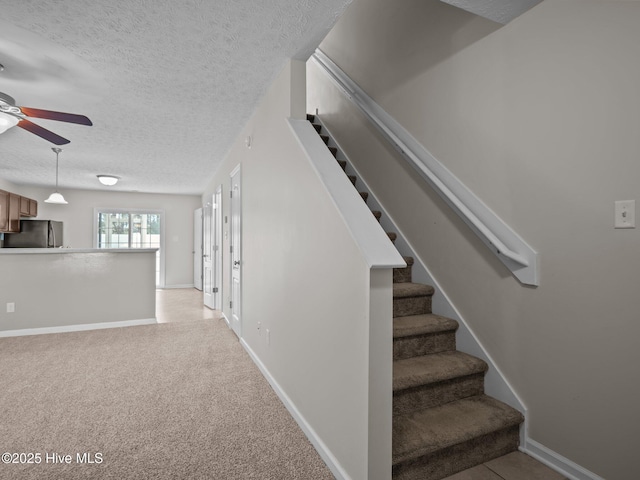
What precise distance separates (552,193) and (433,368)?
1.11 m

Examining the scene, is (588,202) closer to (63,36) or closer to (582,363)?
(582,363)

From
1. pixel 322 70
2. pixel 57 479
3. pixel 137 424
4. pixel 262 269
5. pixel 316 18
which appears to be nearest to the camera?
pixel 57 479

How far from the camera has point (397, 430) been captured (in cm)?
160

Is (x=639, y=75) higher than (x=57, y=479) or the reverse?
higher

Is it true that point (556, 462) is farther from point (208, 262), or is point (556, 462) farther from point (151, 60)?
point (208, 262)

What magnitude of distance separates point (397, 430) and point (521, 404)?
0.72 metres

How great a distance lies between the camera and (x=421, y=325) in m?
2.06

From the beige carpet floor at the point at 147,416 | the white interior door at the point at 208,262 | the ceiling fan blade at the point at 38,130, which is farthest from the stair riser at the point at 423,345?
the white interior door at the point at 208,262

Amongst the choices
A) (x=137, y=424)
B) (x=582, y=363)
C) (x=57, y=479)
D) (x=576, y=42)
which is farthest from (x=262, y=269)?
(x=576, y=42)

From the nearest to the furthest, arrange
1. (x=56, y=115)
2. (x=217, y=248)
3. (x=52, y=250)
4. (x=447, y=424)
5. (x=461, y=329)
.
→ (x=447, y=424), (x=461, y=329), (x=56, y=115), (x=52, y=250), (x=217, y=248)

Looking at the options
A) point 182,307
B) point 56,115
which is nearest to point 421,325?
point 56,115

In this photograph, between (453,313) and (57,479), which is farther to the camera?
(453,313)

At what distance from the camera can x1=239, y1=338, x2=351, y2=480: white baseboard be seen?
1.55 m

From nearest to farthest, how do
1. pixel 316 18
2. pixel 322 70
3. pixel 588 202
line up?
pixel 588 202
pixel 316 18
pixel 322 70
